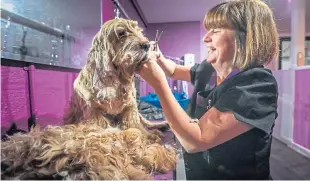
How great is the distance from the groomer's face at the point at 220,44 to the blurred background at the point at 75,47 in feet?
0.18

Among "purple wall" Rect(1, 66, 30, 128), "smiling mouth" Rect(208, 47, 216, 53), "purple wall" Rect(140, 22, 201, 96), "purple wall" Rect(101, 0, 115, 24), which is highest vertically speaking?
"purple wall" Rect(101, 0, 115, 24)

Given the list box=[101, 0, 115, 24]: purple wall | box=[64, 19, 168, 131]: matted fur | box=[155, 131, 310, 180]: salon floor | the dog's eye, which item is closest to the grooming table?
box=[155, 131, 310, 180]: salon floor

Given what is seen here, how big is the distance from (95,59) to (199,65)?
0.25 m

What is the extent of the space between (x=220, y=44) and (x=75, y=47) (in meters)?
0.48

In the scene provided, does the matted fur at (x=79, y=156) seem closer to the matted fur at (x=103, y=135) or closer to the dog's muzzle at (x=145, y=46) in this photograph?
the matted fur at (x=103, y=135)

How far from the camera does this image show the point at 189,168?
51 centimetres

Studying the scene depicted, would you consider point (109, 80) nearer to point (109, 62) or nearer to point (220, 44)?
point (109, 62)

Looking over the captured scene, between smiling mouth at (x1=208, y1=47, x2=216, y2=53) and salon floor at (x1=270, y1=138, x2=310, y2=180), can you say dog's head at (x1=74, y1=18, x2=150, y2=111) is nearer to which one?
smiling mouth at (x1=208, y1=47, x2=216, y2=53)

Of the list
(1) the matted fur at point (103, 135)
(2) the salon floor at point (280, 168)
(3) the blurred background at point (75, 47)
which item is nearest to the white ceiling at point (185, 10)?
(3) the blurred background at point (75, 47)

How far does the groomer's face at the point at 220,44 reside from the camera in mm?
444

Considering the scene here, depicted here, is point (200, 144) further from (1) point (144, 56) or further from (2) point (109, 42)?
(2) point (109, 42)

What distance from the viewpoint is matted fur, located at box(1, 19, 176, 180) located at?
391 mm

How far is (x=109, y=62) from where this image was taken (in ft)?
1.96

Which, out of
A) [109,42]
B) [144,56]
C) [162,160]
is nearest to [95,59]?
[109,42]
